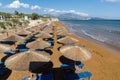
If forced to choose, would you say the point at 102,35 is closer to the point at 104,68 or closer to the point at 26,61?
the point at 104,68

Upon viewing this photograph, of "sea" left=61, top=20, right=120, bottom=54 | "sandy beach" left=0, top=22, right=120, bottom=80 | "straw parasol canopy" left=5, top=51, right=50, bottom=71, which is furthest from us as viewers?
"sea" left=61, top=20, right=120, bottom=54

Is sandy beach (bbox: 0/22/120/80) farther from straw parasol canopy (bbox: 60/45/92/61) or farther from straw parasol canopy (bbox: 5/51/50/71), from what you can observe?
straw parasol canopy (bbox: 5/51/50/71)

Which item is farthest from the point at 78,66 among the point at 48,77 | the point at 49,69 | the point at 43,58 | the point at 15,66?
the point at 15,66

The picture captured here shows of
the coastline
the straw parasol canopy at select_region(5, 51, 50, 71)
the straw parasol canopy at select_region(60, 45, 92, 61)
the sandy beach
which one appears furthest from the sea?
the straw parasol canopy at select_region(5, 51, 50, 71)

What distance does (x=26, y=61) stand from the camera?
7.79 metres

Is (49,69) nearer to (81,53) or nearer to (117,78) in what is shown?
(81,53)

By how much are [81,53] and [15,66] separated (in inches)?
171

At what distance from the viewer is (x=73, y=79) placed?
934 centimetres

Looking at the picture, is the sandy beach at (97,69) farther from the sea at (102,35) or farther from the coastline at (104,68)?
the sea at (102,35)

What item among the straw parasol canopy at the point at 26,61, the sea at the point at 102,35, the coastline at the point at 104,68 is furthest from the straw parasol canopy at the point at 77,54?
the sea at the point at 102,35

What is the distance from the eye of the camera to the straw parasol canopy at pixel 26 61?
7.46 m

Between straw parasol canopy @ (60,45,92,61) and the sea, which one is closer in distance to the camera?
straw parasol canopy @ (60,45,92,61)

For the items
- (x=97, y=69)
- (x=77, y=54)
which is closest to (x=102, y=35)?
(x=97, y=69)

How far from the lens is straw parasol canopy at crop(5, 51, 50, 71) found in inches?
294
